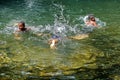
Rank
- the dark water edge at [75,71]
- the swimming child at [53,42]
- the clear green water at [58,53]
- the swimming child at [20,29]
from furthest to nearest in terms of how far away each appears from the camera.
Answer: the swimming child at [20,29], the swimming child at [53,42], the clear green water at [58,53], the dark water edge at [75,71]

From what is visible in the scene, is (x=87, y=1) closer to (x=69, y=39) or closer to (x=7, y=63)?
(x=69, y=39)

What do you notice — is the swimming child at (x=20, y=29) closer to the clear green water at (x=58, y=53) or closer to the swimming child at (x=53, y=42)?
the clear green water at (x=58, y=53)

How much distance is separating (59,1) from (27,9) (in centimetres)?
475

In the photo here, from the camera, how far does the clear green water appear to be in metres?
10.3

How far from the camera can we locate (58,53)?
479 inches

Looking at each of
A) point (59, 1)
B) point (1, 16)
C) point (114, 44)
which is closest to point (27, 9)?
point (1, 16)

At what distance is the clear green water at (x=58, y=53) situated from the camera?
1030 cm

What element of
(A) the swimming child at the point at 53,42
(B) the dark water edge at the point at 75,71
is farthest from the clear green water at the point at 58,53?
(A) the swimming child at the point at 53,42

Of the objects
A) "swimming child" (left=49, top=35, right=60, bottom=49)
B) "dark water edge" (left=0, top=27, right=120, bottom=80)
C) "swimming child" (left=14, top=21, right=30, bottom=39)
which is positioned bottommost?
"dark water edge" (left=0, top=27, right=120, bottom=80)

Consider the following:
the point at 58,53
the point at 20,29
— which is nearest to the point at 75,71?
the point at 58,53

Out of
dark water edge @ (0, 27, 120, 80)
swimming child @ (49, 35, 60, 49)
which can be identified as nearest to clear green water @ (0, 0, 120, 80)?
dark water edge @ (0, 27, 120, 80)

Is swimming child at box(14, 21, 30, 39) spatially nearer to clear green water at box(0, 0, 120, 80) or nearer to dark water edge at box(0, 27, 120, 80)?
clear green water at box(0, 0, 120, 80)

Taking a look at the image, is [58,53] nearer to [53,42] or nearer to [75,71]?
[53,42]

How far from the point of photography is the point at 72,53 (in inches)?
480
